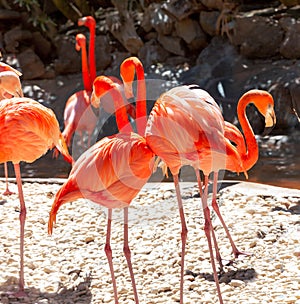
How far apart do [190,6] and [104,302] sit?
621 centimetres

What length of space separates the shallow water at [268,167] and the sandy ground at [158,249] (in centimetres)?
93

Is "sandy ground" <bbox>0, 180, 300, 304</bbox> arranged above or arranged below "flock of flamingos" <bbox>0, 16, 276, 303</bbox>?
below

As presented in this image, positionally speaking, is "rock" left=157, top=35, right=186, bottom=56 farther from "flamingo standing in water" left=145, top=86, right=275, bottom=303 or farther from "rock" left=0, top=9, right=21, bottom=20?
"flamingo standing in water" left=145, top=86, right=275, bottom=303

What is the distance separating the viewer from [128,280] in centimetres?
345

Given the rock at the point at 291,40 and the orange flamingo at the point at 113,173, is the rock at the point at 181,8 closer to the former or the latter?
the rock at the point at 291,40

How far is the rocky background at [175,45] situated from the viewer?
25.8 ft

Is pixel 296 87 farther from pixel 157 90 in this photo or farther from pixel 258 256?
pixel 258 256

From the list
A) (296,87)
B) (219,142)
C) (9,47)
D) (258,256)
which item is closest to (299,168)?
(296,87)

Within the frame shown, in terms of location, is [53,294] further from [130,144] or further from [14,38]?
[14,38]

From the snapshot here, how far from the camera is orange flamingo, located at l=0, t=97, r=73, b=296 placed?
341 centimetres

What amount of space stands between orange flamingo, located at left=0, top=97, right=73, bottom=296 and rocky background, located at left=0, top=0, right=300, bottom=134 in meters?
4.15

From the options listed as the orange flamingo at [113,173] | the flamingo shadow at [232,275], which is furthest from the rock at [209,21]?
the orange flamingo at [113,173]

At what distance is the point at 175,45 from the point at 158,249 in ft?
18.4

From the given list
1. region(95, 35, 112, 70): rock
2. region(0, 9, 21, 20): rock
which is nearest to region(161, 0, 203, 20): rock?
region(95, 35, 112, 70): rock
